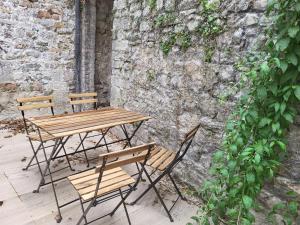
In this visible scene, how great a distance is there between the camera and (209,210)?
230 centimetres

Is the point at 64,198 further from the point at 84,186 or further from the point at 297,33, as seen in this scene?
the point at 297,33

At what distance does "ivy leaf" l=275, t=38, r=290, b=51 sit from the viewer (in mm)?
1854

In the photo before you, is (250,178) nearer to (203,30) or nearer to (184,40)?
(203,30)

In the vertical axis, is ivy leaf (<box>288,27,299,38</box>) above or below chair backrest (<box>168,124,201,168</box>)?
above

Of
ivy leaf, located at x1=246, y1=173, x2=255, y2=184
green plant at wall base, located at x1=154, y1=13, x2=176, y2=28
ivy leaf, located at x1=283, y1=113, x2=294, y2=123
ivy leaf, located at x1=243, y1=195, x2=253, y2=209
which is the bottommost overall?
ivy leaf, located at x1=243, y1=195, x2=253, y2=209

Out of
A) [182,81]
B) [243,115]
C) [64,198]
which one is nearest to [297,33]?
[243,115]

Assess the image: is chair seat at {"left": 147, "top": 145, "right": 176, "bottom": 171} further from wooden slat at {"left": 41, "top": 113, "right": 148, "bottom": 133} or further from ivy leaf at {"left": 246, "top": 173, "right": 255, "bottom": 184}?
ivy leaf at {"left": 246, "top": 173, "right": 255, "bottom": 184}

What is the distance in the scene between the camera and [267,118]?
6.73 ft

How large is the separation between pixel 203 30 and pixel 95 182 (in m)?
1.84

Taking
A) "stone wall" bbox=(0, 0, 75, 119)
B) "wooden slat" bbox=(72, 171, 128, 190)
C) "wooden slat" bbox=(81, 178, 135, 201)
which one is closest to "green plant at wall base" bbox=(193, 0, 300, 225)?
"wooden slat" bbox=(81, 178, 135, 201)

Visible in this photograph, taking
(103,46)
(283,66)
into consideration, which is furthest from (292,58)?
(103,46)

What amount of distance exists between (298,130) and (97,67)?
472cm

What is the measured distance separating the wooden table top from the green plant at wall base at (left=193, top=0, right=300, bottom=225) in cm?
132

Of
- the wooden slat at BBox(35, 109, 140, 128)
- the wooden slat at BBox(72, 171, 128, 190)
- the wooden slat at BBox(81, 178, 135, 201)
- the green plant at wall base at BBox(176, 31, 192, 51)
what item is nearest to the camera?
the wooden slat at BBox(81, 178, 135, 201)
